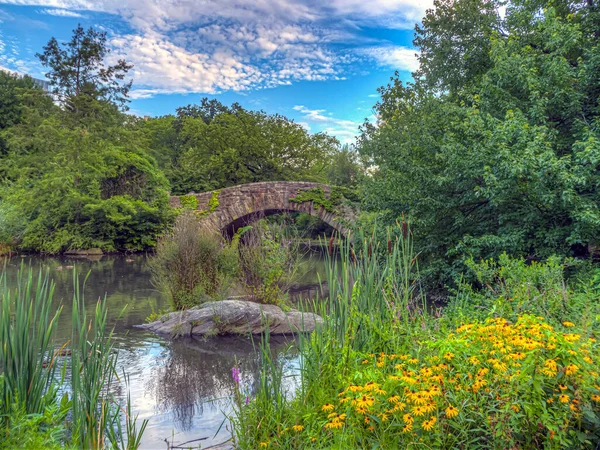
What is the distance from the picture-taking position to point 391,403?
8.20 feet

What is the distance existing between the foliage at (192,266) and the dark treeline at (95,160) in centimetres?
1242

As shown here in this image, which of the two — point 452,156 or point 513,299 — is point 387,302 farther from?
point 452,156

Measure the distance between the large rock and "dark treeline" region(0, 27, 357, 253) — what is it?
13.3 metres

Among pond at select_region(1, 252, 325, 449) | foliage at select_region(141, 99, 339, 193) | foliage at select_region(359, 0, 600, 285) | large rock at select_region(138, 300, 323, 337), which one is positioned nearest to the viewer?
pond at select_region(1, 252, 325, 449)

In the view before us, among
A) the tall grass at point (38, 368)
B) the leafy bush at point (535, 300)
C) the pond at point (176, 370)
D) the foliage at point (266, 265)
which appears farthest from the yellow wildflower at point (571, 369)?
the foliage at point (266, 265)

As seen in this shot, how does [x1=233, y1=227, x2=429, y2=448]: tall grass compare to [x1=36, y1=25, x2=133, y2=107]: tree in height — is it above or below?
below

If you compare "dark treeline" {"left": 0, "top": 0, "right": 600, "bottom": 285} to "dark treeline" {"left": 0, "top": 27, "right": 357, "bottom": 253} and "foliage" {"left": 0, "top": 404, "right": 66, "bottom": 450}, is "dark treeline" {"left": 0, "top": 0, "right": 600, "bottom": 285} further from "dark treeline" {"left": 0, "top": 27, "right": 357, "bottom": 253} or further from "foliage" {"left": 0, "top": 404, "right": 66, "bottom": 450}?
"foliage" {"left": 0, "top": 404, "right": 66, "bottom": 450}

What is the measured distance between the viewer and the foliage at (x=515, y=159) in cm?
636

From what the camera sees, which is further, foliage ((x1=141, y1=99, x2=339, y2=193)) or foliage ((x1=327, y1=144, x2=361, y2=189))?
foliage ((x1=327, y1=144, x2=361, y2=189))

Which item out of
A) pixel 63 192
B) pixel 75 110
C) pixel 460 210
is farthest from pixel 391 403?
pixel 75 110

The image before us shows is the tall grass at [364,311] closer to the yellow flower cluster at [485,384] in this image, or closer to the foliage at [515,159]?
the yellow flower cluster at [485,384]

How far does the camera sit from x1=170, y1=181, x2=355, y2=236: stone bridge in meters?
18.6

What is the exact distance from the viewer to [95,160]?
69.9 feet

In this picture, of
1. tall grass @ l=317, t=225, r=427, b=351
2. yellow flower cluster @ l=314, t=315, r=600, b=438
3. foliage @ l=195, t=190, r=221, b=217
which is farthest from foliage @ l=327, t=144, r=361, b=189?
yellow flower cluster @ l=314, t=315, r=600, b=438
